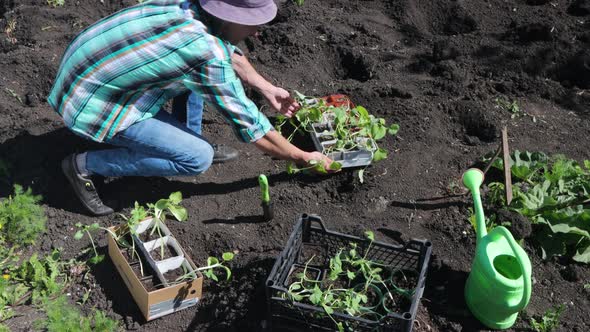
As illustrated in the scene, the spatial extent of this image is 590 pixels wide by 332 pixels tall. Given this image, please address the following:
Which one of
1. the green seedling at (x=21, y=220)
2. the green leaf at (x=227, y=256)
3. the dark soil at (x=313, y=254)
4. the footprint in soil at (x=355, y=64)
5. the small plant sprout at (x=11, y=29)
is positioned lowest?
the green seedling at (x=21, y=220)

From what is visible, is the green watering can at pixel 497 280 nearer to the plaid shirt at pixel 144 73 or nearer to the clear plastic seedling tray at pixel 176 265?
the plaid shirt at pixel 144 73

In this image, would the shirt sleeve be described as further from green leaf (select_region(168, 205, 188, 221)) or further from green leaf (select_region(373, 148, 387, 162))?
green leaf (select_region(373, 148, 387, 162))

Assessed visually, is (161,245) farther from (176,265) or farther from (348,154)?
(348,154)

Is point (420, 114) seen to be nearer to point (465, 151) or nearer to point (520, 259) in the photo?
point (465, 151)

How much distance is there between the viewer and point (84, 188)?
377 centimetres

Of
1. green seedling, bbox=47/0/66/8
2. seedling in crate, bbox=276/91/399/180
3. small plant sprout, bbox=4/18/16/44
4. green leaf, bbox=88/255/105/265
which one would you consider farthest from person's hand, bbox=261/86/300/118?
green seedling, bbox=47/0/66/8

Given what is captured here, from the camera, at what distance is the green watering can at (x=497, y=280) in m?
2.92

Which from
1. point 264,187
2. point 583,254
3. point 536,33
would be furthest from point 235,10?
point 536,33

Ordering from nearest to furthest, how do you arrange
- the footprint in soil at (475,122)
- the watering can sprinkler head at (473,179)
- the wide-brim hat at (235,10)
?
the wide-brim hat at (235,10) → the watering can sprinkler head at (473,179) → the footprint in soil at (475,122)

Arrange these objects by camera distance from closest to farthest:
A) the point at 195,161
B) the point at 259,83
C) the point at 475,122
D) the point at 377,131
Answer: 1. the point at 195,161
2. the point at 259,83
3. the point at 377,131
4. the point at 475,122

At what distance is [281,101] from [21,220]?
5.35ft

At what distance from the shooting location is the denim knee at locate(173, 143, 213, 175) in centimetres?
369

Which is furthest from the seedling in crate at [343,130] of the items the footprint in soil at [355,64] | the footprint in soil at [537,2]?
the footprint in soil at [537,2]

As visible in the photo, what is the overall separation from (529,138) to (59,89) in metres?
2.95
